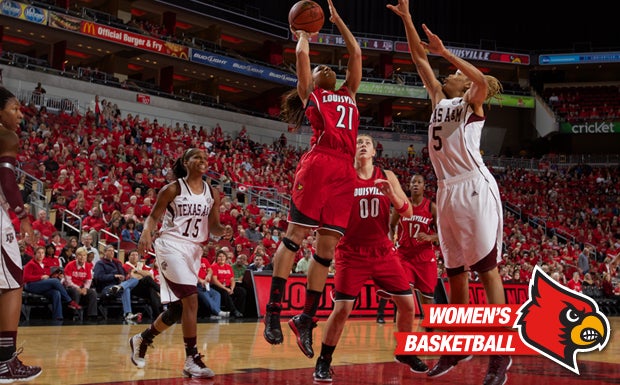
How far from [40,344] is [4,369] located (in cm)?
268

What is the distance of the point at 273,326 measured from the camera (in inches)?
188

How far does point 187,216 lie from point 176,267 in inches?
17.7

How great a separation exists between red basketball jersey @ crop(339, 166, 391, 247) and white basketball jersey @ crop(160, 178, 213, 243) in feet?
4.01

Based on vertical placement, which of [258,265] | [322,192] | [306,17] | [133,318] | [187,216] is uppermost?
[306,17]

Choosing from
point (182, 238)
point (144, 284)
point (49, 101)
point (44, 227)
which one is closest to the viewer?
point (182, 238)

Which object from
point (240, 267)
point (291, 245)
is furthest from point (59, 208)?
point (291, 245)

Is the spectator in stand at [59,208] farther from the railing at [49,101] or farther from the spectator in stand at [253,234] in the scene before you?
the railing at [49,101]

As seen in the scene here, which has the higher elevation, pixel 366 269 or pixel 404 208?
pixel 404 208

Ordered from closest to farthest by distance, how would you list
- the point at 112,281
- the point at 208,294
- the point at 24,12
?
the point at 112,281 → the point at 208,294 → the point at 24,12

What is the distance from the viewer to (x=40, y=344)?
24.3 feet

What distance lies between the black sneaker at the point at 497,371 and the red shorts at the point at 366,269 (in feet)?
4.06

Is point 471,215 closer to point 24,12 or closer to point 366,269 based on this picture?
point 366,269

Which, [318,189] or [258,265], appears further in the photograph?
[258,265]

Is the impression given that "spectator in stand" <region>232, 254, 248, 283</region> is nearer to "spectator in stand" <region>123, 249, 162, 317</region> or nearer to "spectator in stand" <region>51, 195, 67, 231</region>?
"spectator in stand" <region>123, 249, 162, 317</region>
